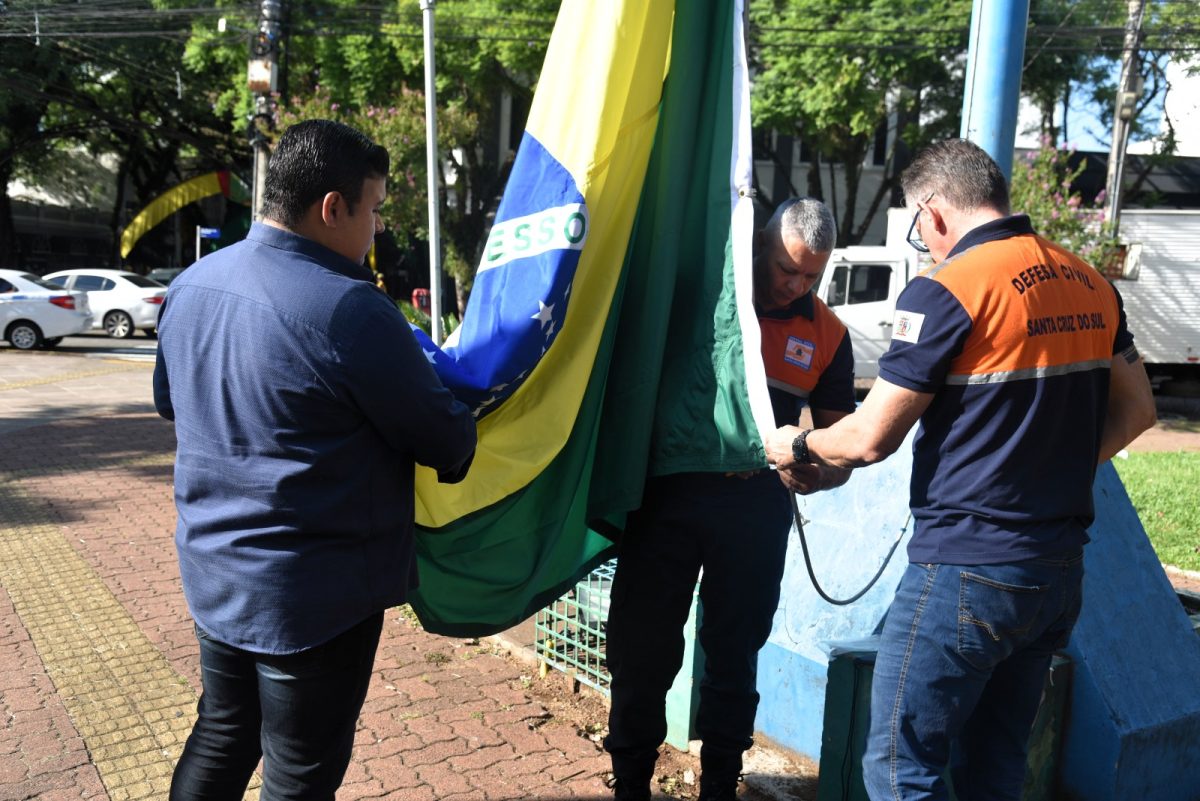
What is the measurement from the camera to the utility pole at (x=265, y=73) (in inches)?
658

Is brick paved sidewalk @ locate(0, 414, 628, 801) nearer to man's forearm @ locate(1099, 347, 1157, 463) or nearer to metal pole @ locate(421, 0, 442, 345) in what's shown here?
man's forearm @ locate(1099, 347, 1157, 463)

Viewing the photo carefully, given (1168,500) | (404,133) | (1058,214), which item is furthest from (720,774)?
(404,133)

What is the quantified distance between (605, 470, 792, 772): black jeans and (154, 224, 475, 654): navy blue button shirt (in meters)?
1.02

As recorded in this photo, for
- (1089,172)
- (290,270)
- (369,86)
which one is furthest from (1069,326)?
(1089,172)

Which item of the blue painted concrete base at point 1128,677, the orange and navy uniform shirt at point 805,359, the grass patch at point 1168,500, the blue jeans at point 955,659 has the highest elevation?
the orange and navy uniform shirt at point 805,359

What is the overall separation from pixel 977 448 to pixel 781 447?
0.57 metres

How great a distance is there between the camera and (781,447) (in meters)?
2.89

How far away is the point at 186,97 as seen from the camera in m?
31.3

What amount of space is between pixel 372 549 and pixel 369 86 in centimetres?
2113

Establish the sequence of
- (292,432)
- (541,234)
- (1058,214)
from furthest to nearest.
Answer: (1058,214) < (541,234) < (292,432)

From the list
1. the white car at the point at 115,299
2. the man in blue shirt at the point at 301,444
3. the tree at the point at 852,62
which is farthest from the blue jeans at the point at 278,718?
the white car at the point at 115,299

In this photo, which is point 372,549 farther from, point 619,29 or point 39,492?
point 39,492

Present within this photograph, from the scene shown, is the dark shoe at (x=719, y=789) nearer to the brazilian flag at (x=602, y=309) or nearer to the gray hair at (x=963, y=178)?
the brazilian flag at (x=602, y=309)

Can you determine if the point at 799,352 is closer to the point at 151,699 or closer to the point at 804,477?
the point at 804,477
